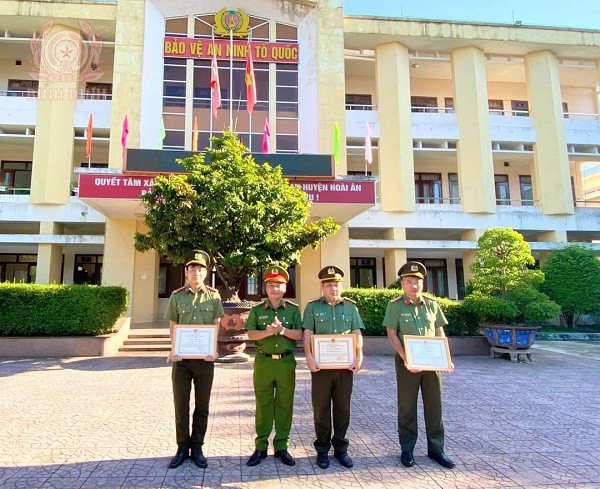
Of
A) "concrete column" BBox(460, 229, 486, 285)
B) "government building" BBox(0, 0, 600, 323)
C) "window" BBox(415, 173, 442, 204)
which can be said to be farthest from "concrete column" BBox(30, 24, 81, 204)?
"concrete column" BBox(460, 229, 486, 285)

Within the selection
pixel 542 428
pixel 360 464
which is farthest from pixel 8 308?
pixel 542 428

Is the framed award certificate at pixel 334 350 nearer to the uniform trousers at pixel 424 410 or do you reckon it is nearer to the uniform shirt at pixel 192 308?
the uniform trousers at pixel 424 410

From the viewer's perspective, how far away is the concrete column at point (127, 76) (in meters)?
15.3

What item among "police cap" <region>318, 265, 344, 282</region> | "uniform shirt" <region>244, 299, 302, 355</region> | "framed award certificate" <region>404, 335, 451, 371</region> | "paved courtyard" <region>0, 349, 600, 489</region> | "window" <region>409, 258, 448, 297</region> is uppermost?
"window" <region>409, 258, 448, 297</region>

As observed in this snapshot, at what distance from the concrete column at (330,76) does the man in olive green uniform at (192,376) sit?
40.6 ft

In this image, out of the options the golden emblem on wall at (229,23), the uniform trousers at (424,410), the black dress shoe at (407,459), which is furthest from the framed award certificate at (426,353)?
the golden emblem on wall at (229,23)

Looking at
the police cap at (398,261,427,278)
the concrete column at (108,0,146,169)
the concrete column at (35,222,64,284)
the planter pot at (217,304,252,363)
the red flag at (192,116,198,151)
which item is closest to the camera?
the police cap at (398,261,427,278)

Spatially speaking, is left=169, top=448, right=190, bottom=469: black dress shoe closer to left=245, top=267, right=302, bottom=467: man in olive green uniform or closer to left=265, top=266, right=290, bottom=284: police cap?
left=245, top=267, right=302, bottom=467: man in olive green uniform

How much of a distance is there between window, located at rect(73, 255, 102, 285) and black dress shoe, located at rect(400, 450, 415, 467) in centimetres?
1785

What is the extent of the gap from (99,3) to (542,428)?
67.2 ft

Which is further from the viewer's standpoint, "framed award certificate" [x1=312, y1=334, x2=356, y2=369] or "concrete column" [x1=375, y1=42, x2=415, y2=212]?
"concrete column" [x1=375, y1=42, x2=415, y2=212]

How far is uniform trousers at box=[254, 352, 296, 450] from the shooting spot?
3.70 m

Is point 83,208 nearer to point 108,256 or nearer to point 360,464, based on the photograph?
point 108,256

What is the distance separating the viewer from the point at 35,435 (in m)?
4.38
